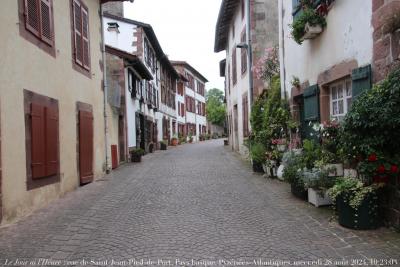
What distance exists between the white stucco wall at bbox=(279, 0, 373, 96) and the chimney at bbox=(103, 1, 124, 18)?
50.4ft

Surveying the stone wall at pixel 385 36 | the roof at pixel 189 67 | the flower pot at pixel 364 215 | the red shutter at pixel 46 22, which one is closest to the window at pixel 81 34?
the red shutter at pixel 46 22

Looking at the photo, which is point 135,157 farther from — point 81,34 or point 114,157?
point 81,34

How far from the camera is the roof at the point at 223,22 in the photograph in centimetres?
1699

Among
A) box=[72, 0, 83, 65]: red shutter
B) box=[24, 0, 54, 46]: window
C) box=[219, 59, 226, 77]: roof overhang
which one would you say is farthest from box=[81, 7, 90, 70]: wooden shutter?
box=[219, 59, 226, 77]: roof overhang

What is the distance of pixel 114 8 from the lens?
23.6 m

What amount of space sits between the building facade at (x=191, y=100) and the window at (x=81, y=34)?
1051 inches

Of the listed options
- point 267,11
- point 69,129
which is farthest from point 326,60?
point 267,11

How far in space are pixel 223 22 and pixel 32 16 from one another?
1349 centimetres

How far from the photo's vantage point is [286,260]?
4125 millimetres

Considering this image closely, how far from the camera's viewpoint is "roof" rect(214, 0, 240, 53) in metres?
17.0

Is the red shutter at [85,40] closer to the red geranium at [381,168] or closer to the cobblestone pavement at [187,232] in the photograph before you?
the cobblestone pavement at [187,232]

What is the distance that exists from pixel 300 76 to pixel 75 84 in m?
4.96

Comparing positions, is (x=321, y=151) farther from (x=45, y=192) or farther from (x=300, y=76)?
(x=45, y=192)

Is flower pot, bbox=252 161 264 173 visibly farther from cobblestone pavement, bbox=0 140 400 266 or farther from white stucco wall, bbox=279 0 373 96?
cobblestone pavement, bbox=0 140 400 266
